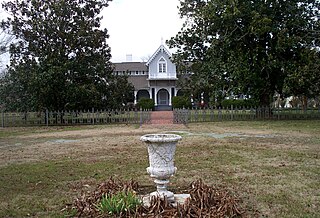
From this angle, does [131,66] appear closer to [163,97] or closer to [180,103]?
[163,97]

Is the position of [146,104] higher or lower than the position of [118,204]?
higher

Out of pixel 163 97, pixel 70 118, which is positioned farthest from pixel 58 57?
pixel 163 97

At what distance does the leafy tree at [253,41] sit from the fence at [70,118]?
6.34 meters

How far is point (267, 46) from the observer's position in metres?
26.7

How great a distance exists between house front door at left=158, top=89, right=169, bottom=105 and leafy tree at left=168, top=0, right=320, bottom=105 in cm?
2342

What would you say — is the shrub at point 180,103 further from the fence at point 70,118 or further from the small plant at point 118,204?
the small plant at point 118,204

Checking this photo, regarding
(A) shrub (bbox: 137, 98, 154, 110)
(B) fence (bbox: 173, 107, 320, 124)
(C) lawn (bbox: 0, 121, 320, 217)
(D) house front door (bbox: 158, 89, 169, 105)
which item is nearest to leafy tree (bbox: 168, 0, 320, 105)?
(B) fence (bbox: 173, 107, 320, 124)

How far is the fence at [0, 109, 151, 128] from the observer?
86.1 ft

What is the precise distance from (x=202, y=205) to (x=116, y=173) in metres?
3.53

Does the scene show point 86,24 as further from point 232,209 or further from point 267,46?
point 232,209

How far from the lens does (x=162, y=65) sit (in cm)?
4903

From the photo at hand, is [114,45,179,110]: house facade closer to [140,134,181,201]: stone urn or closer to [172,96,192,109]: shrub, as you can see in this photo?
[172,96,192,109]: shrub

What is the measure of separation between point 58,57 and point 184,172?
20325 millimetres

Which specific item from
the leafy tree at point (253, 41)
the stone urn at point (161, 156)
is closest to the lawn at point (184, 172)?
the stone urn at point (161, 156)
